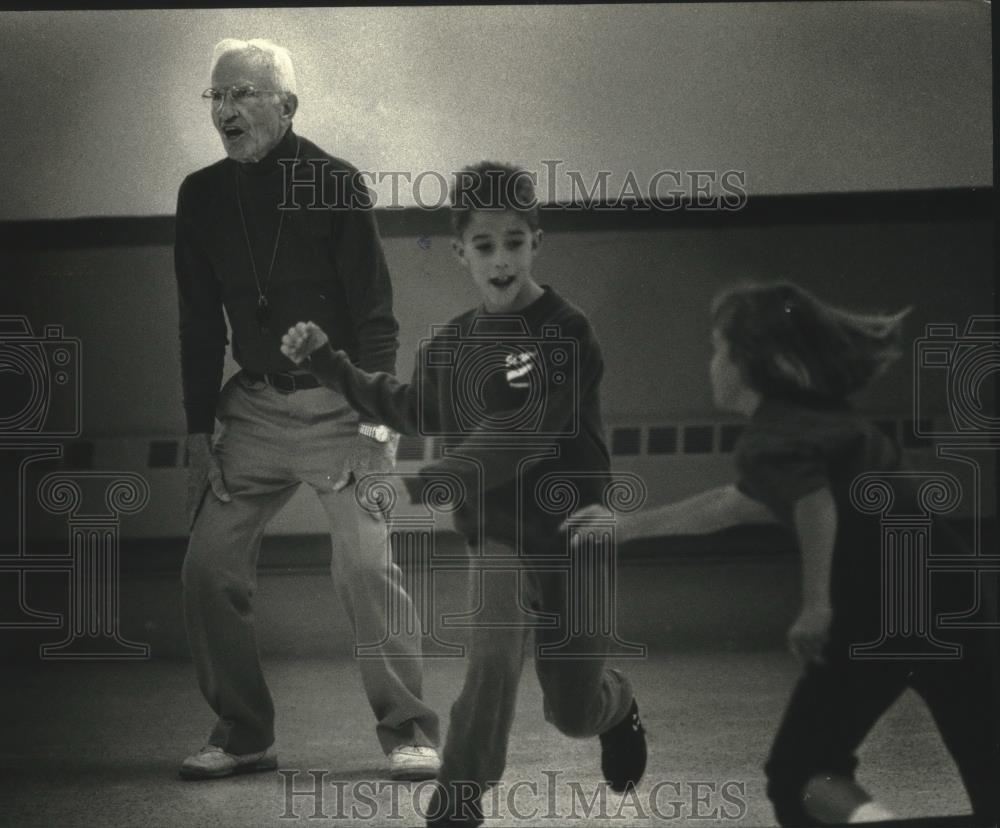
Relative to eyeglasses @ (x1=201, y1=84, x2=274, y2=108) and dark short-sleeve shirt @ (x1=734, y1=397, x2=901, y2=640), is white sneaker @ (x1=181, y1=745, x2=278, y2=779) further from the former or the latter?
eyeglasses @ (x1=201, y1=84, x2=274, y2=108)

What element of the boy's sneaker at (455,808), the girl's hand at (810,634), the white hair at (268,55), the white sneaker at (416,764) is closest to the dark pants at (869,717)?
the girl's hand at (810,634)

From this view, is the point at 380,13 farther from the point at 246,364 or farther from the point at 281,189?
the point at 246,364

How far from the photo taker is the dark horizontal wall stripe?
12.1 ft

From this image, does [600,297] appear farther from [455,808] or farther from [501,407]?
[455,808]

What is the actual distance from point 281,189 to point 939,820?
237 centimetres

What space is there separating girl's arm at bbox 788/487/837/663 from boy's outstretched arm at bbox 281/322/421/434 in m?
1.06

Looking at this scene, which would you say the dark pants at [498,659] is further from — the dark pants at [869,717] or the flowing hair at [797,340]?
the flowing hair at [797,340]

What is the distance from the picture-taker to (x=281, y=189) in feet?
12.0

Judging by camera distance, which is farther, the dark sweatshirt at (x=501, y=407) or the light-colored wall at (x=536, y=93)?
the light-colored wall at (x=536, y=93)

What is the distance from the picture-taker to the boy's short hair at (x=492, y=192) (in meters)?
3.69

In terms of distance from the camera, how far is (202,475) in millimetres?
3699

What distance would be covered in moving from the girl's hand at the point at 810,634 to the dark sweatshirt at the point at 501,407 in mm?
647

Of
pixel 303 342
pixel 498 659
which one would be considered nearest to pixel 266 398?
pixel 303 342

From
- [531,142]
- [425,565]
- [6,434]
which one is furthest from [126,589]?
[531,142]
